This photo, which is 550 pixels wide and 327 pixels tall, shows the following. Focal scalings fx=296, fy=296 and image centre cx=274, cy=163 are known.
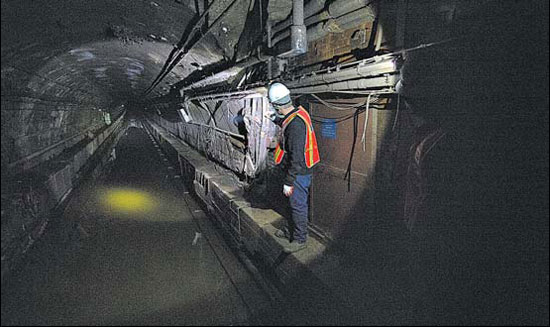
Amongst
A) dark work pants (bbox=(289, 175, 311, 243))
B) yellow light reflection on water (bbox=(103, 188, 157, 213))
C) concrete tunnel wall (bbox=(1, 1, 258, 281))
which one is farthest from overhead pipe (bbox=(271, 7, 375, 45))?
yellow light reflection on water (bbox=(103, 188, 157, 213))

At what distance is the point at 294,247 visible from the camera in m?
3.93

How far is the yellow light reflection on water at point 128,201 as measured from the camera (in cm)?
716

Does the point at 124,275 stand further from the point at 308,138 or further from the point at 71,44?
the point at 71,44

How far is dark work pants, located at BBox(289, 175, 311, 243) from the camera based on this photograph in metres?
3.75

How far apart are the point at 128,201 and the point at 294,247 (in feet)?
18.4

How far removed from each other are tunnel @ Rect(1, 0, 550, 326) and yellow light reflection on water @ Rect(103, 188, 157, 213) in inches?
8.1

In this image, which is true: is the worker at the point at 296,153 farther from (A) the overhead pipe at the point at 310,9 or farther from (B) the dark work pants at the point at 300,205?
(A) the overhead pipe at the point at 310,9

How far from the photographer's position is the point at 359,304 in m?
2.82

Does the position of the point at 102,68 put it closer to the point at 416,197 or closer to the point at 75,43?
the point at 75,43

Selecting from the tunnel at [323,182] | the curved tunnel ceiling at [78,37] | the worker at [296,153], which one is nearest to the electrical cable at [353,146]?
the tunnel at [323,182]

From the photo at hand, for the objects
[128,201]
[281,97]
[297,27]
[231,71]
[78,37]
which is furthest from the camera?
[128,201]

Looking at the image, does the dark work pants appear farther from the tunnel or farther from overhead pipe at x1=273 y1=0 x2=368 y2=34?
overhead pipe at x1=273 y1=0 x2=368 y2=34

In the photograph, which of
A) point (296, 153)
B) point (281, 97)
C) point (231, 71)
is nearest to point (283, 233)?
point (296, 153)

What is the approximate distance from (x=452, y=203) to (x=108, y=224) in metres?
6.25
